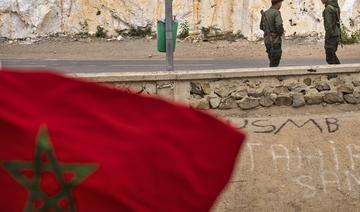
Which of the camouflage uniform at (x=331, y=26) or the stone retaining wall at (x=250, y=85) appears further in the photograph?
the camouflage uniform at (x=331, y=26)

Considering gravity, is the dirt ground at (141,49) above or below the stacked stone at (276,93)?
below

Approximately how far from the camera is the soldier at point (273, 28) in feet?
35.1

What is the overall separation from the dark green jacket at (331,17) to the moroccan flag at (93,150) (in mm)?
8616

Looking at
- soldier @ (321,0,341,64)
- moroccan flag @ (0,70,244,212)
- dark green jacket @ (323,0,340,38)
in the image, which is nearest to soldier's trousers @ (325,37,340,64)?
soldier @ (321,0,341,64)

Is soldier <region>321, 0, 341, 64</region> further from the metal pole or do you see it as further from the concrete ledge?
the concrete ledge

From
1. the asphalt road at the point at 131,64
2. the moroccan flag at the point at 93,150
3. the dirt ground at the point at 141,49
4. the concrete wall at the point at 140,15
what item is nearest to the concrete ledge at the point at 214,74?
the moroccan flag at the point at 93,150

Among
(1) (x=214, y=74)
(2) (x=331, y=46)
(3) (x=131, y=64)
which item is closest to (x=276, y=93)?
(1) (x=214, y=74)

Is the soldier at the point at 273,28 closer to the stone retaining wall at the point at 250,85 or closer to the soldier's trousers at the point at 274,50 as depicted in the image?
the soldier's trousers at the point at 274,50

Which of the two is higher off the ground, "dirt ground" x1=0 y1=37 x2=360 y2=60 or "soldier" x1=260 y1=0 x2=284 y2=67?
"soldier" x1=260 y1=0 x2=284 y2=67

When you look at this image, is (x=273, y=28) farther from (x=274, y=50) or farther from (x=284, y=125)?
(x=284, y=125)

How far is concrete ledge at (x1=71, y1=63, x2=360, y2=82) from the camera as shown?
784 cm

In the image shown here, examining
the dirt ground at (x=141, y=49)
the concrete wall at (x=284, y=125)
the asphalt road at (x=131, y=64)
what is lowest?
the dirt ground at (x=141, y=49)

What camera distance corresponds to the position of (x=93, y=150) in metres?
2.90

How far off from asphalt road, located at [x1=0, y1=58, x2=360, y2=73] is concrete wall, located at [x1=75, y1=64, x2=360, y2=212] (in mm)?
12075
